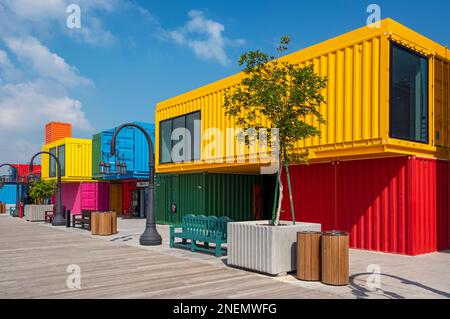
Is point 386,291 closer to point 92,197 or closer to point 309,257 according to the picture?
point 309,257

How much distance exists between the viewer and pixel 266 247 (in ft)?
27.0

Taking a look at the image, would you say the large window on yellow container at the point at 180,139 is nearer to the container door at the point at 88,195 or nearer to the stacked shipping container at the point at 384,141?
the stacked shipping container at the point at 384,141

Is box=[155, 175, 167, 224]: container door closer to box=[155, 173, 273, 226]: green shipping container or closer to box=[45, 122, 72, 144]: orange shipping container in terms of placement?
box=[155, 173, 273, 226]: green shipping container

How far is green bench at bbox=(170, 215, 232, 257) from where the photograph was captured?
10.7 meters

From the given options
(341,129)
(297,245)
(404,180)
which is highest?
(341,129)

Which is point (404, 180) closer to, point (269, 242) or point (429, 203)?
point (429, 203)

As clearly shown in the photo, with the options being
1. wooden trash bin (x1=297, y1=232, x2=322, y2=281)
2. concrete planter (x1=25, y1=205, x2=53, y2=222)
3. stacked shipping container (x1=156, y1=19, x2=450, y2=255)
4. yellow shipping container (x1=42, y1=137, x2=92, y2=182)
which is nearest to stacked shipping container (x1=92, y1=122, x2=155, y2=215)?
yellow shipping container (x1=42, y1=137, x2=92, y2=182)

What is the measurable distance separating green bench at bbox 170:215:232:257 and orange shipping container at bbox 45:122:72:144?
125 ft

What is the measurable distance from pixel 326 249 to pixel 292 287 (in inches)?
37.6

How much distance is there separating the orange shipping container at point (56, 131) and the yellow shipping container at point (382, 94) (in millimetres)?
38873

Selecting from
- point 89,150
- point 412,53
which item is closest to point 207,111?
point 412,53

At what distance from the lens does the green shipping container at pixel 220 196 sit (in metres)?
18.8

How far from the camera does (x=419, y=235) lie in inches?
442

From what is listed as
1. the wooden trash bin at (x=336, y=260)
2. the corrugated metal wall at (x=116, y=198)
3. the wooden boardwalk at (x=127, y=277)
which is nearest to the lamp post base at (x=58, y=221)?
the wooden boardwalk at (x=127, y=277)
